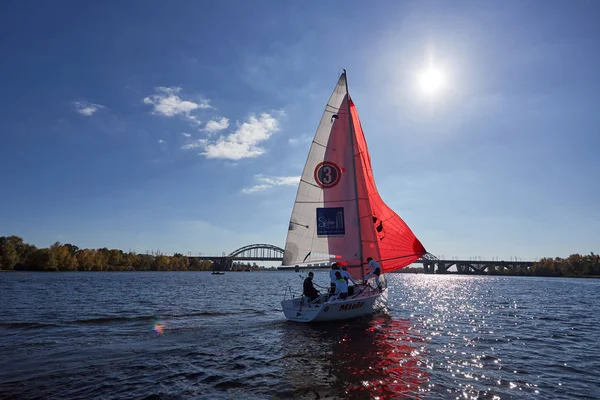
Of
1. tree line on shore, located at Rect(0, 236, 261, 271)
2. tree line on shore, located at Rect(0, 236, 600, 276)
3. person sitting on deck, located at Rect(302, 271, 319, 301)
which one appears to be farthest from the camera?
tree line on shore, located at Rect(0, 236, 600, 276)

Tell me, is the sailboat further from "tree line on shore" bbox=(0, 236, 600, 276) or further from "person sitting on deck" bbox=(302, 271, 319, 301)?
"tree line on shore" bbox=(0, 236, 600, 276)

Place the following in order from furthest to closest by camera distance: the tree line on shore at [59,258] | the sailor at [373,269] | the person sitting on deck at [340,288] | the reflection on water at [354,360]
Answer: the tree line on shore at [59,258], the sailor at [373,269], the person sitting on deck at [340,288], the reflection on water at [354,360]

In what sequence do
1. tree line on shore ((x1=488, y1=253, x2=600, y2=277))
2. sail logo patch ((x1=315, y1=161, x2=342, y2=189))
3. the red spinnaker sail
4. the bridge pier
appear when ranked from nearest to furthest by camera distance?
sail logo patch ((x1=315, y1=161, x2=342, y2=189)) < the red spinnaker sail < tree line on shore ((x1=488, y1=253, x2=600, y2=277)) < the bridge pier

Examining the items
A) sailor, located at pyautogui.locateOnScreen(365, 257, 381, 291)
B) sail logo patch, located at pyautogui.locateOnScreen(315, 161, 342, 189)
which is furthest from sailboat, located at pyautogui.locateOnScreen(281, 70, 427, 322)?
sailor, located at pyautogui.locateOnScreen(365, 257, 381, 291)

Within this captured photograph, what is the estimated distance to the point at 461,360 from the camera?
11.9m

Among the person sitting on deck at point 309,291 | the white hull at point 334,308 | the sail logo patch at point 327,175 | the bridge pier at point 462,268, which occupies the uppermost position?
the sail logo patch at point 327,175

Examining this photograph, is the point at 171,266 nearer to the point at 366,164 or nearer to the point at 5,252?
the point at 5,252

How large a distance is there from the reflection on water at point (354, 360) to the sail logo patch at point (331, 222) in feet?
17.0

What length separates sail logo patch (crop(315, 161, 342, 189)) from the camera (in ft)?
66.4

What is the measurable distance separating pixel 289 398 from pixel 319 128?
15.5 m

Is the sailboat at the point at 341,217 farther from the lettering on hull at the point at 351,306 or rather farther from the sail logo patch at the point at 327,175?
the lettering on hull at the point at 351,306

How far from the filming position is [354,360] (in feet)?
38.4

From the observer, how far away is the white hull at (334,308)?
17.0 metres

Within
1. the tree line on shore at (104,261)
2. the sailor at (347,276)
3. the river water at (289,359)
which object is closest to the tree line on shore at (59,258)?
the tree line on shore at (104,261)
